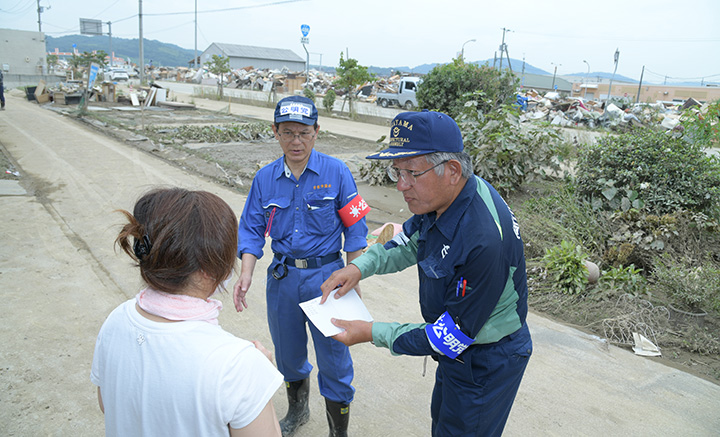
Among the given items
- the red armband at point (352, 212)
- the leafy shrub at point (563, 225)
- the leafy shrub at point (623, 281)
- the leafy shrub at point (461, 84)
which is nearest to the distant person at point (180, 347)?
the red armband at point (352, 212)

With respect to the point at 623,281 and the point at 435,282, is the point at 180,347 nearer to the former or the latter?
the point at 435,282

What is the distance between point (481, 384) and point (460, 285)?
44 cm

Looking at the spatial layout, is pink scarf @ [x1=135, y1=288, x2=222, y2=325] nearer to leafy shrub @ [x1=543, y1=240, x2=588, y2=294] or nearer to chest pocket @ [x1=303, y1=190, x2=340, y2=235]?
chest pocket @ [x1=303, y1=190, x2=340, y2=235]

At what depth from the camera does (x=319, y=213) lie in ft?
8.30

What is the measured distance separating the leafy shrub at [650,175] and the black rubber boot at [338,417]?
14.6 feet

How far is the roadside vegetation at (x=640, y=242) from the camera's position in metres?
3.99

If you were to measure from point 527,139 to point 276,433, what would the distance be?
7.02 m

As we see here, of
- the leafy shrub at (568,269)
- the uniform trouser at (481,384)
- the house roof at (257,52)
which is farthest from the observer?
the house roof at (257,52)

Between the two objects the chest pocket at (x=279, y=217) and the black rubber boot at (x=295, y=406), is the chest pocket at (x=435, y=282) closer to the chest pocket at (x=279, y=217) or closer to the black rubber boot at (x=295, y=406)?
the chest pocket at (x=279, y=217)

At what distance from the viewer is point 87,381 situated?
3125mm

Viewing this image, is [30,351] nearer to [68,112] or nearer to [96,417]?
[96,417]

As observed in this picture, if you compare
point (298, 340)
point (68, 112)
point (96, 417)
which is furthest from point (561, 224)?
point (68, 112)

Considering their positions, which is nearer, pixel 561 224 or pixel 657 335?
pixel 657 335

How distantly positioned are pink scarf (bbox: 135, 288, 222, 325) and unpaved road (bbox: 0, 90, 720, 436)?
6.26 ft
